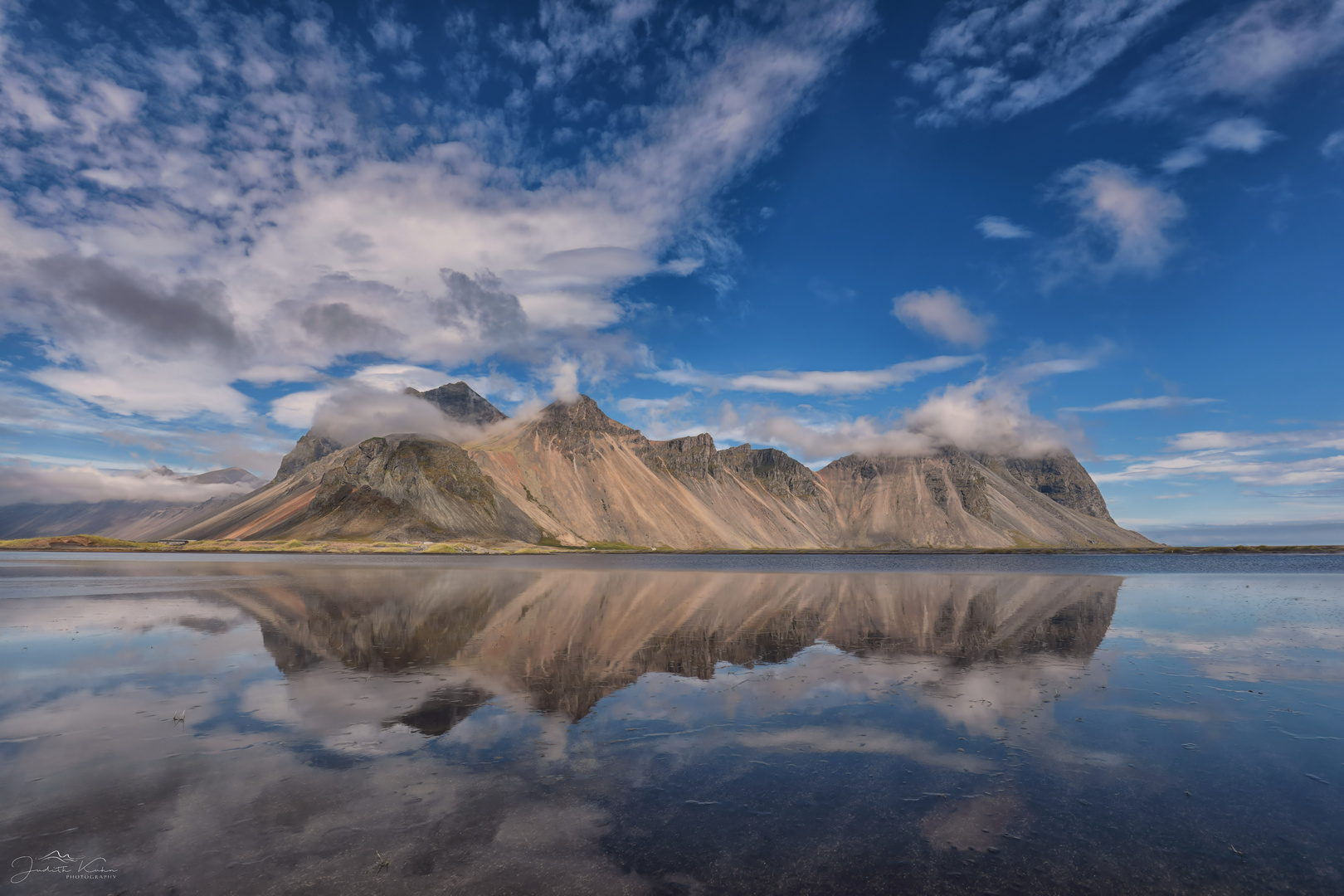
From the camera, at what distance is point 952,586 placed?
7194 cm

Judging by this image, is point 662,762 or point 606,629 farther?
point 606,629

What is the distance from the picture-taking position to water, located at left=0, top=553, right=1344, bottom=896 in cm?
1017

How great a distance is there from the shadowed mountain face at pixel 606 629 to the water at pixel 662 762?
366 mm

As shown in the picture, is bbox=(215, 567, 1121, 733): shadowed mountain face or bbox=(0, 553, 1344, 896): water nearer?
bbox=(0, 553, 1344, 896): water

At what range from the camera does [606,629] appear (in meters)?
36.3

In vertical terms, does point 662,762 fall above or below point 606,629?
below

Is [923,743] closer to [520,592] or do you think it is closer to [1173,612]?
[1173,612]

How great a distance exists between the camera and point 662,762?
15.1 m

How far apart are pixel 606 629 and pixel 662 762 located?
21.7 meters

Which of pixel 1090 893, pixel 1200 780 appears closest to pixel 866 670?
pixel 1200 780

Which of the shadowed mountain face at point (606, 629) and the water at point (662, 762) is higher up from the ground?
the shadowed mountain face at point (606, 629)

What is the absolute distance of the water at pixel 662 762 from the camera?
400 inches

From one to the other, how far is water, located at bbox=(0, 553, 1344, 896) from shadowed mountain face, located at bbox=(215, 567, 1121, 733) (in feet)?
1.20

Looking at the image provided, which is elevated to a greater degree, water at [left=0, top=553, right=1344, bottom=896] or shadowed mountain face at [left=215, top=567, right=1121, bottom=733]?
shadowed mountain face at [left=215, top=567, right=1121, bottom=733]
